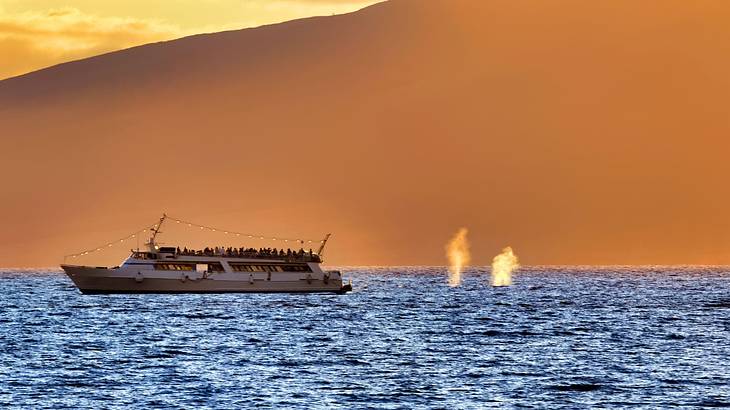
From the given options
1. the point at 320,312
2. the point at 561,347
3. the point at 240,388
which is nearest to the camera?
the point at 240,388

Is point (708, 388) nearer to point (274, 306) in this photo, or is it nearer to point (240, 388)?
point (240, 388)

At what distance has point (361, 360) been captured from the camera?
109 m

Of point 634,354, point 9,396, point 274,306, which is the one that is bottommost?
point 9,396

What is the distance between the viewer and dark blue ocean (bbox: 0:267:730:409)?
85.9 m

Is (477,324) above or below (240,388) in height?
above

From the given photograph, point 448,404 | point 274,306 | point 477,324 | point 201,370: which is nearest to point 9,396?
point 201,370

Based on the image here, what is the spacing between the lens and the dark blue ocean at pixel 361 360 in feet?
282

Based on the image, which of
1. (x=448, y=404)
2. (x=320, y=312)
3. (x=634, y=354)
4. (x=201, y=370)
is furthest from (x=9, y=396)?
(x=320, y=312)

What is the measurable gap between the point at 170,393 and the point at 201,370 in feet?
43.1

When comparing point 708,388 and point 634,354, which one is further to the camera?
point 634,354

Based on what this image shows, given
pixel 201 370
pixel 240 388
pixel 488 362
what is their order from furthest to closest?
pixel 488 362, pixel 201 370, pixel 240 388

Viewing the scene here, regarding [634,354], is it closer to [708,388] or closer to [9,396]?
[708,388]

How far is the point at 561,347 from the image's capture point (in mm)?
121562

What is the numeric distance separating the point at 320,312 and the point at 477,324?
2951 centimetres
